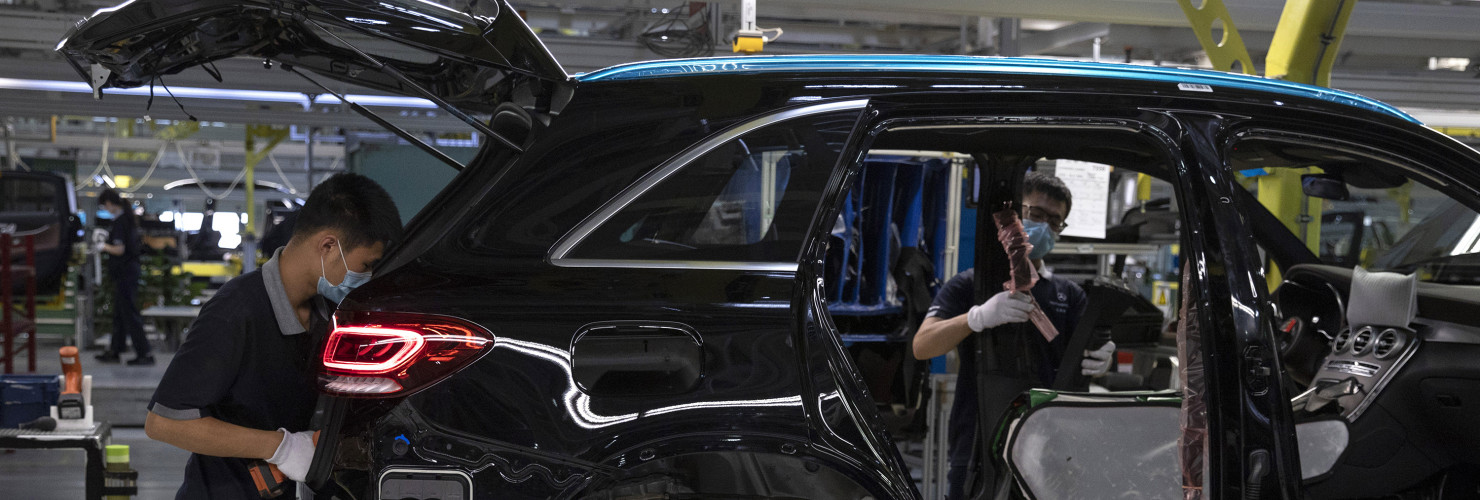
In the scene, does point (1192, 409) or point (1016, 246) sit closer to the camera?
point (1192, 409)

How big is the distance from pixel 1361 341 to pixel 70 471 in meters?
6.57

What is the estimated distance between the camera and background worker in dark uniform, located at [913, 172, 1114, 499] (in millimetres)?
3057

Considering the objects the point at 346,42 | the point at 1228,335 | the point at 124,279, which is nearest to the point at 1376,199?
the point at 1228,335

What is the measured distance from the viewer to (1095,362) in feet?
10.4

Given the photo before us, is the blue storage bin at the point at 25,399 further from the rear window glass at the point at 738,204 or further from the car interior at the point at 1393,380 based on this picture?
the car interior at the point at 1393,380

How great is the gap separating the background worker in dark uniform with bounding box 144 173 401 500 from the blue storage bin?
2.41 meters

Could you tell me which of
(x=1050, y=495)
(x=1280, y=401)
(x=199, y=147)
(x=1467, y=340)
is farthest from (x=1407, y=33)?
(x=199, y=147)

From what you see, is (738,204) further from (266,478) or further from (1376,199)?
(1376,199)

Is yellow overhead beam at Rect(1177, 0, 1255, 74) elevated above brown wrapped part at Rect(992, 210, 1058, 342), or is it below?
above

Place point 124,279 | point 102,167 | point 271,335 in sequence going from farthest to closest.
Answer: point 102,167 → point 124,279 → point 271,335

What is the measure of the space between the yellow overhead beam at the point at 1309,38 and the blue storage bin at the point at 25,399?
5015mm

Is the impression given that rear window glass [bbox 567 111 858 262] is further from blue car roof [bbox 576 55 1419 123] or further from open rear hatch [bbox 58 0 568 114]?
open rear hatch [bbox 58 0 568 114]

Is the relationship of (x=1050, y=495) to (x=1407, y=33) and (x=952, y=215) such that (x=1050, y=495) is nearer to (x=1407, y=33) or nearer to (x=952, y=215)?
(x=952, y=215)

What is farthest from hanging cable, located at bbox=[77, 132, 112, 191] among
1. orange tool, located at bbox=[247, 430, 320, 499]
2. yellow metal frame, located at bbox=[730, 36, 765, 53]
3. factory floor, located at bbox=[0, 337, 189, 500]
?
orange tool, located at bbox=[247, 430, 320, 499]
